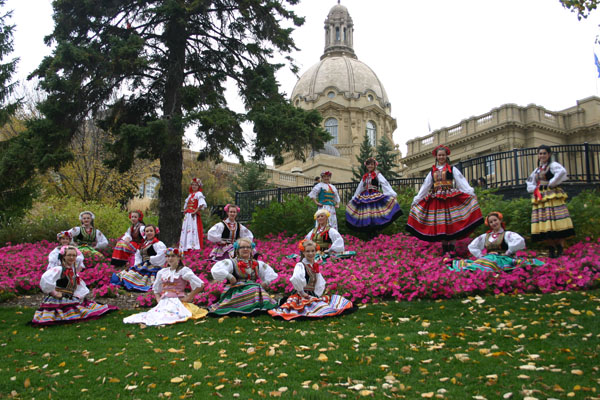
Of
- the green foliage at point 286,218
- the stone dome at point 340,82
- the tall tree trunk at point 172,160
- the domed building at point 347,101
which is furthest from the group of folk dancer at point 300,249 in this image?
the stone dome at point 340,82

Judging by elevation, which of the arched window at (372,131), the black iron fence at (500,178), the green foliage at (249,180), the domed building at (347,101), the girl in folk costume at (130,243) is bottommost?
the girl in folk costume at (130,243)

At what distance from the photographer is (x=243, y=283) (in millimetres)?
8609

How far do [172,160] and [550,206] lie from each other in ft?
35.9

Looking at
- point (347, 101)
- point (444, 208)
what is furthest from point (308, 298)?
point (347, 101)

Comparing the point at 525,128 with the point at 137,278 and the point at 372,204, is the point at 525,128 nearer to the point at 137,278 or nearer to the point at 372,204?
the point at 372,204

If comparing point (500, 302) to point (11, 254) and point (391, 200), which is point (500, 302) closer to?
point (391, 200)

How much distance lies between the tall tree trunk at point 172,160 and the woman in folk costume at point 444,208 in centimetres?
746

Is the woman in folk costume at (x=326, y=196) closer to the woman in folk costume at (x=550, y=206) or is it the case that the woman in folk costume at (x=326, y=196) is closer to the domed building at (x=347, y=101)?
the woman in folk costume at (x=550, y=206)

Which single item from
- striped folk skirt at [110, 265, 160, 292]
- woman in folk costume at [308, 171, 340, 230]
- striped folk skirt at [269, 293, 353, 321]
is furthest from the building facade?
striped folk skirt at [269, 293, 353, 321]

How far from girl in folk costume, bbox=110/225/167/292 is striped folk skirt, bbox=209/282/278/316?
3072 millimetres

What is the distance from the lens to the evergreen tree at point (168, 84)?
15000mm

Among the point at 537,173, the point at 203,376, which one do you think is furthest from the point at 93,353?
the point at 537,173

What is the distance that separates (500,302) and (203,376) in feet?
16.1

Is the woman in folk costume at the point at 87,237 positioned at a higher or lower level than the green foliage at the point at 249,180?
lower
